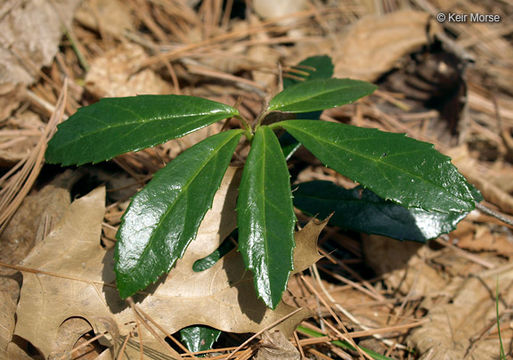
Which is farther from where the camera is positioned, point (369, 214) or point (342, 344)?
point (369, 214)

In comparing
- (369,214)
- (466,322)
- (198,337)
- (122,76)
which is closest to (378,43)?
(369,214)

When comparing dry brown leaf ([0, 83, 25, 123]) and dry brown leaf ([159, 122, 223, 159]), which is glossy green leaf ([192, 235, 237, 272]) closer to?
dry brown leaf ([159, 122, 223, 159])

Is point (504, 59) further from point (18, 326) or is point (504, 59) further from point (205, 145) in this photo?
point (18, 326)

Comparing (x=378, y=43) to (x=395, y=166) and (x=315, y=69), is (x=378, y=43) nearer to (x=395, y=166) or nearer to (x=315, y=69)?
(x=315, y=69)

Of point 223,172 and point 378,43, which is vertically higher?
point 223,172

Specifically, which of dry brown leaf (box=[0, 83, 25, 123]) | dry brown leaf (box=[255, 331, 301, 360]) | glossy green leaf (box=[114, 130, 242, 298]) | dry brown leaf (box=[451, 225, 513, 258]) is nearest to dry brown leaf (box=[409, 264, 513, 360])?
dry brown leaf (box=[451, 225, 513, 258])

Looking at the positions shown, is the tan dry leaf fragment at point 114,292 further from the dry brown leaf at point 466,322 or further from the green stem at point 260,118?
the dry brown leaf at point 466,322
